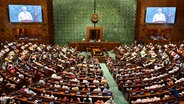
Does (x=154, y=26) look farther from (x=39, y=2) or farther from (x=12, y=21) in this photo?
(x=12, y=21)

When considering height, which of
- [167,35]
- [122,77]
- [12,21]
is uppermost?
[12,21]

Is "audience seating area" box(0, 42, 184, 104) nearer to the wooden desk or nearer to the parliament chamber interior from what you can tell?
the parliament chamber interior

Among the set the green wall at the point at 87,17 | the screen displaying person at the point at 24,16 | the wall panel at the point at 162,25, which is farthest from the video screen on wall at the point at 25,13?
the wall panel at the point at 162,25

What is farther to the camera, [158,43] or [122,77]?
[158,43]

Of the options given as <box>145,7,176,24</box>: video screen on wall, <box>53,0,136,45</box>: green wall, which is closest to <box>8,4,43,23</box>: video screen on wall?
<box>53,0,136,45</box>: green wall

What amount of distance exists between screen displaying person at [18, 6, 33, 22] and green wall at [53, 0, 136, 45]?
4.00 meters

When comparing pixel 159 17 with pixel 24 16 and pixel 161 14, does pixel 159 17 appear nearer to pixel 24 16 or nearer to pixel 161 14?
pixel 161 14

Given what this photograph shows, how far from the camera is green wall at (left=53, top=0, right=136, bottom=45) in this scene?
110ft

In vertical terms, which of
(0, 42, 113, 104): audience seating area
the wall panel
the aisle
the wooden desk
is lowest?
the aisle

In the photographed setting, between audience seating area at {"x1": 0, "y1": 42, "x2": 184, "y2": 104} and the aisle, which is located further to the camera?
the aisle

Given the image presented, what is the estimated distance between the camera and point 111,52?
99.9ft

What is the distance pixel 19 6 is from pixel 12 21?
240 cm

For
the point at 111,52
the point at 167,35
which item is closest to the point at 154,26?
the point at 167,35

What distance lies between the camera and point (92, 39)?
33344 millimetres
